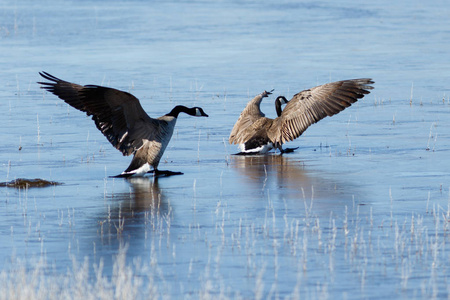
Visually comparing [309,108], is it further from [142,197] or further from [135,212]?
[135,212]

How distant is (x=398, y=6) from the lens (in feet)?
138

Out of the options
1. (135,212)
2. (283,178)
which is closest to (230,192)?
(283,178)

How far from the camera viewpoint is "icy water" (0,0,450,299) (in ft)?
21.7

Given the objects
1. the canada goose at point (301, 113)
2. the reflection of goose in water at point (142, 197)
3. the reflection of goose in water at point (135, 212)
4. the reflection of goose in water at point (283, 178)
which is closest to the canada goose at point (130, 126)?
the reflection of goose in water at point (142, 197)

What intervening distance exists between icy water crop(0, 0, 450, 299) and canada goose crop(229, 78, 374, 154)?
12.4 inches

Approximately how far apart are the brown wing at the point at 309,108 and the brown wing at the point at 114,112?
2.15 m

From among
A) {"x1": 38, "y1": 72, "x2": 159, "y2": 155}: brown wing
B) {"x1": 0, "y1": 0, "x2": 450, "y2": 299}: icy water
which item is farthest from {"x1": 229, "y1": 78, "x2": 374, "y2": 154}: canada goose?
{"x1": 38, "y1": 72, "x2": 159, "y2": 155}: brown wing

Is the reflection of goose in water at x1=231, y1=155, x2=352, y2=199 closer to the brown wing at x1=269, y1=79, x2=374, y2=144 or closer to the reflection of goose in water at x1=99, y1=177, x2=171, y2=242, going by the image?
the brown wing at x1=269, y1=79, x2=374, y2=144

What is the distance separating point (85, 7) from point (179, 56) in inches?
765

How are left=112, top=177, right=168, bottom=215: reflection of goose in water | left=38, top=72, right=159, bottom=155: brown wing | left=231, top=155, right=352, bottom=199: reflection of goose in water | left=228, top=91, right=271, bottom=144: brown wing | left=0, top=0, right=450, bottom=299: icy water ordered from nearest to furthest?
left=0, top=0, right=450, bottom=299: icy water
left=112, top=177, right=168, bottom=215: reflection of goose in water
left=231, top=155, right=352, bottom=199: reflection of goose in water
left=38, top=72, right=159, bottom=155: brown wing
left=228, top=91, right=271, bottom=144: brown wing

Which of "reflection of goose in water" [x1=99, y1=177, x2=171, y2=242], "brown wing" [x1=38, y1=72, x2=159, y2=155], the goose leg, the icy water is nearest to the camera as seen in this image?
the icy water

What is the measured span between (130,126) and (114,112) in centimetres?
29

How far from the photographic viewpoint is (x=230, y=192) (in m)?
9.82

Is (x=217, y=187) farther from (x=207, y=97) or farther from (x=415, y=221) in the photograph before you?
(x=207, y=97)
